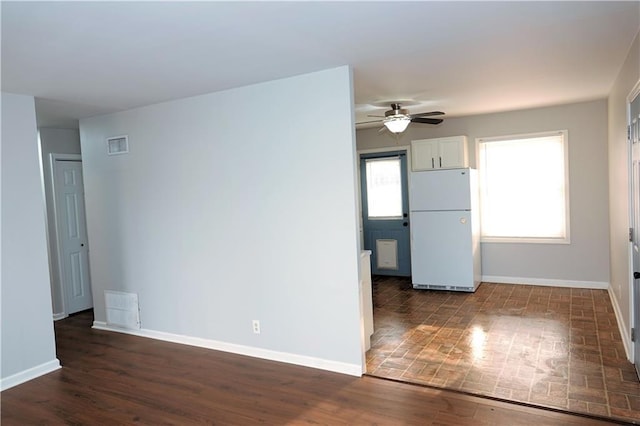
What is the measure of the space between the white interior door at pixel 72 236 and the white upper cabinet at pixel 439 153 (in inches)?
193

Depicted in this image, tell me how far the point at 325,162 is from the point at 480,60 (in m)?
1.50

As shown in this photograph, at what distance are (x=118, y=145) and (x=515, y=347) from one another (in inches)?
184

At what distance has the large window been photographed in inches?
235

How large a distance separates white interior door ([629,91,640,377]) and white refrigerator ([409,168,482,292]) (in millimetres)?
2566

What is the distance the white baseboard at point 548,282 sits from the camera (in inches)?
227

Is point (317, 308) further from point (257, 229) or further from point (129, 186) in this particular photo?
point (129, 186)

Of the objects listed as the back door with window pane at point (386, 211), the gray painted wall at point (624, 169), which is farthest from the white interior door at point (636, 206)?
the back door with window pane at point (386, 211)

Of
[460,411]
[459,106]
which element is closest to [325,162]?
[460,411]

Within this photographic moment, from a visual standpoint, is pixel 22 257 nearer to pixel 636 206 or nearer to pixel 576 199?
pixel 636 206

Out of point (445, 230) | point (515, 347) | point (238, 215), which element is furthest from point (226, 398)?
point (445, 230)

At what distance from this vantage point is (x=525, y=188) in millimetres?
6203

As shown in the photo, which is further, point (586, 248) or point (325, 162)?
point (586, 248)

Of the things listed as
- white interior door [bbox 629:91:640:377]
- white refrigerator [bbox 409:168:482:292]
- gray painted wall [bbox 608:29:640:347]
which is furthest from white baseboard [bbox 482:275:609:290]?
white interior door [bbox 629:91:640:377]

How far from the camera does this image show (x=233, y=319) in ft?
13.6
